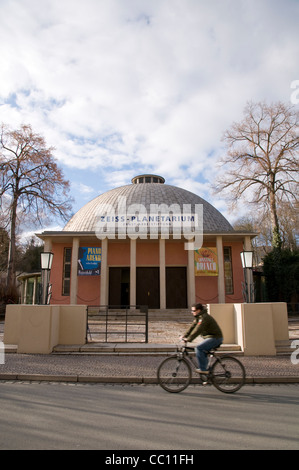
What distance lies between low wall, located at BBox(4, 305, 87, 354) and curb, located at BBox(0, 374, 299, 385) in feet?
8.83

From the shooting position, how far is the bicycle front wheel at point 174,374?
6207 mm

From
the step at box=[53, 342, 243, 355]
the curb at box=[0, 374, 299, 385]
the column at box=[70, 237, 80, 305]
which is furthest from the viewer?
the column at box=[70, 237, 80, 305]

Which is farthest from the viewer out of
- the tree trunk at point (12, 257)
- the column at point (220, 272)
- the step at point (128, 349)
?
the tree trunk at point (12, 257)

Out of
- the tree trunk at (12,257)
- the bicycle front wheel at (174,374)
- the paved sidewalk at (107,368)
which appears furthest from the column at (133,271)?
the bicycle front wheel at (174,374)

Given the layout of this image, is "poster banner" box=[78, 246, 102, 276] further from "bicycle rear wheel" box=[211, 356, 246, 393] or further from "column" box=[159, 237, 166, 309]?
"bicycle rear wheel" box=[211, 356, 246, 393]

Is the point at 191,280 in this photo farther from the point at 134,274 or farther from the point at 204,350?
the point at 204,350

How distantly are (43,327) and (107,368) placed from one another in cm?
303

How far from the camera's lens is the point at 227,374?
6.20 m

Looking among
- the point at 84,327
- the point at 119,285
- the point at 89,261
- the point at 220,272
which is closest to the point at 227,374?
the point at 84,327

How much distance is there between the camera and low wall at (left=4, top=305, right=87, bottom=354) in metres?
10.2

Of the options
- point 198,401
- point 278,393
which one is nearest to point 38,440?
point 198,401

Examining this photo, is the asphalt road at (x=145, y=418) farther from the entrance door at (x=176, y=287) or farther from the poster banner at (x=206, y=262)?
the entrance door at (x=176, y=287)

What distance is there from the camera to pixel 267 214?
2702 cm

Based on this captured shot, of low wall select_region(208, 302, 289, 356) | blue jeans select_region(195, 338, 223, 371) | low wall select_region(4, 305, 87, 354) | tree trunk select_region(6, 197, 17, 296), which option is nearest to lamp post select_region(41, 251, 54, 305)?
low wall select_region(4, 305, 87, 354)
